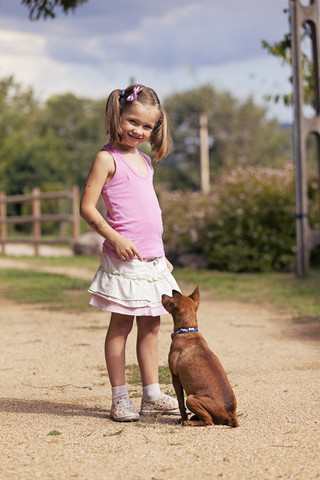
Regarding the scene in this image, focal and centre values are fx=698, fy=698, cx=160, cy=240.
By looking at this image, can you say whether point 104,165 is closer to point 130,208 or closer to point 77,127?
point 130,208

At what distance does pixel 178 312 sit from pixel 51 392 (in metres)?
1.16

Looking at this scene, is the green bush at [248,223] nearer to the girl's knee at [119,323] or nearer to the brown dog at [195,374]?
the girl's knee at [119,323]

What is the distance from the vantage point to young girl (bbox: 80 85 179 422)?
3322mm

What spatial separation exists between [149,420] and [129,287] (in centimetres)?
65

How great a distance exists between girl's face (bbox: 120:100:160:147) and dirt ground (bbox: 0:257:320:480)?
1367 mm

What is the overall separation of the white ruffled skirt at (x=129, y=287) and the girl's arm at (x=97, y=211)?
0.09 m

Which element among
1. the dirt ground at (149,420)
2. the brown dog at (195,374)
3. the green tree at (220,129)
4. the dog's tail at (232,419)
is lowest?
the dirt ground at (149,420)

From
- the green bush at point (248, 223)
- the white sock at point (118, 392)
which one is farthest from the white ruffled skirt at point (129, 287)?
the green bush at point (248, 223)

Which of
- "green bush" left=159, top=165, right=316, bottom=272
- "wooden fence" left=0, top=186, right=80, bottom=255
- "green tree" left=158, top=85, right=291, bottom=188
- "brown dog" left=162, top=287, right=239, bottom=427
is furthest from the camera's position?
"green tree" left=158, top=85, right=291, bottom=188

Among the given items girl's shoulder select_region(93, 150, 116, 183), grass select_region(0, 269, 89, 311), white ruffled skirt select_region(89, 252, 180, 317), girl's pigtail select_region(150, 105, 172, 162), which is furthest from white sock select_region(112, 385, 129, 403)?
grass select_region(0, 269, 89, 311)

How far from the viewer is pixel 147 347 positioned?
136 inches

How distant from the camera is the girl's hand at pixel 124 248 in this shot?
3.28 metres

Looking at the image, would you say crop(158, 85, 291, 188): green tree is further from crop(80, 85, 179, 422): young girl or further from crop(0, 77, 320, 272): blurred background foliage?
crop(80, 85, 179, 422): young girl

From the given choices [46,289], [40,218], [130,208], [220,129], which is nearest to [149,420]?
[130,208]
